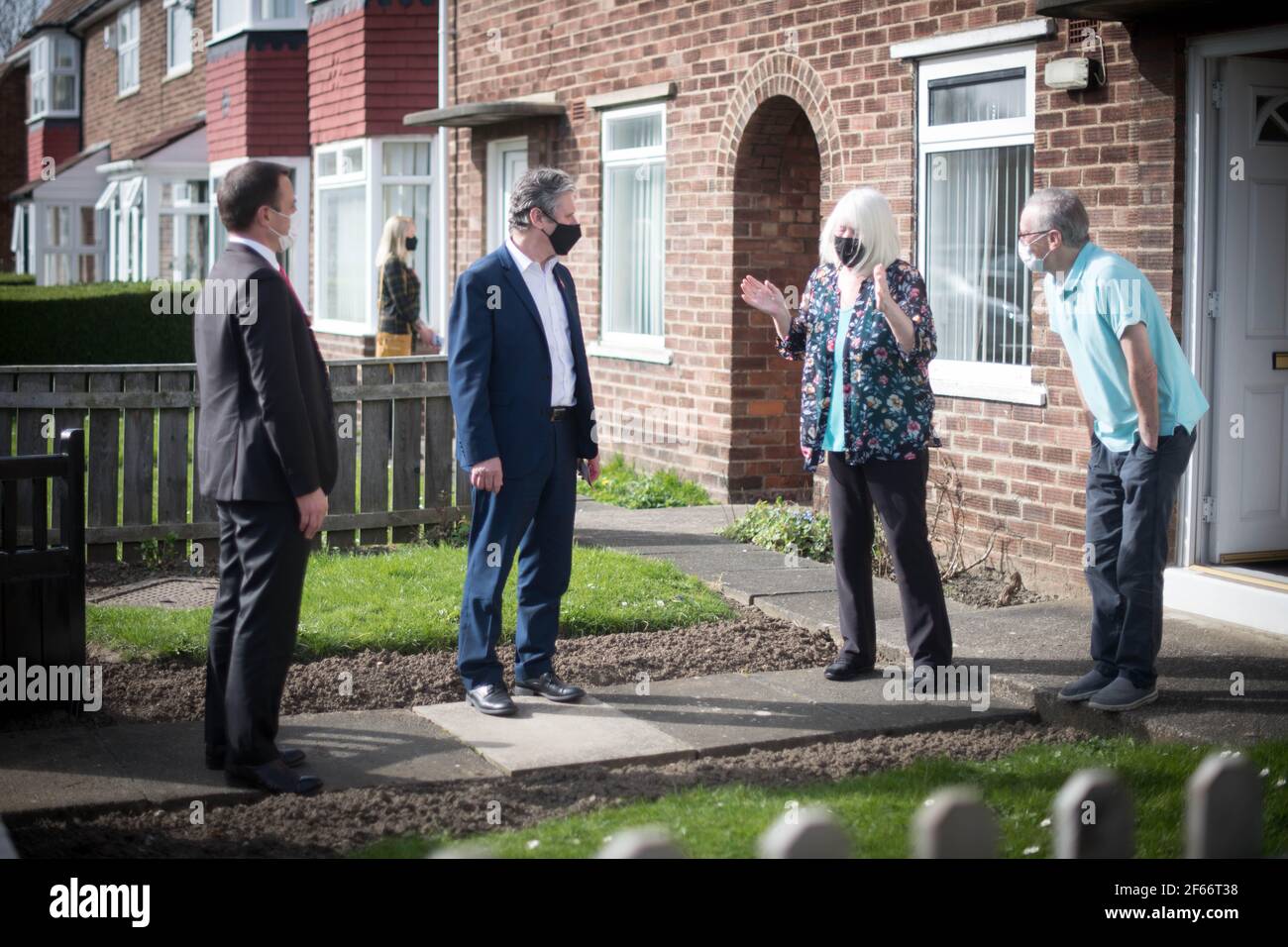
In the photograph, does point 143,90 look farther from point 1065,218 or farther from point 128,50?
point 1065,218

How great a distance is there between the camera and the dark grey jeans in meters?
6.26

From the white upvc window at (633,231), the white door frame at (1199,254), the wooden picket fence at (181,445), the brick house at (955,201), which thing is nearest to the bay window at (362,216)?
the brick house at (955,201)

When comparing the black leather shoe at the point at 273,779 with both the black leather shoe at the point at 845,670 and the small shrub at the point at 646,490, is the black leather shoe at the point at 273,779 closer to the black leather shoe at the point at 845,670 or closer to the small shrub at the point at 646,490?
the black leather shoe at the point at 845,670

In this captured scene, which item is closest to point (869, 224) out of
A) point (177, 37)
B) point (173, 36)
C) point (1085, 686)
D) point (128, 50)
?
point (1085, 686)

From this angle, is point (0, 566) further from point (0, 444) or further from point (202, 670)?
point (0, 444)

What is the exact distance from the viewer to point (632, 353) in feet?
44.7

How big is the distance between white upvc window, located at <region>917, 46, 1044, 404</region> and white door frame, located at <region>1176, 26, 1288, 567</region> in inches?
38.9

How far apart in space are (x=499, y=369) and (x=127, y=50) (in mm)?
29281

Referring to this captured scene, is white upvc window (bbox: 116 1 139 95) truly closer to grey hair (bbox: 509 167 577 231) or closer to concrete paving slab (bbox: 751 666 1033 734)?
grey hair (bbox: 509 167 577 231)

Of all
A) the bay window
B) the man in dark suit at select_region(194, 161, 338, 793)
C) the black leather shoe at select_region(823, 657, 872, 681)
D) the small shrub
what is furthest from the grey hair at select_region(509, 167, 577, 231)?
the bay window
